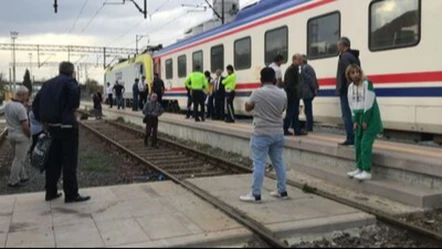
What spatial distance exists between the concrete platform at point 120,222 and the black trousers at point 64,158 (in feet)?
0.88

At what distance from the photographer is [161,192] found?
8.29 meters

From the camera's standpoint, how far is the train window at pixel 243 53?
15062 millimetres

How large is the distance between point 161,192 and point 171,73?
52.6 feet

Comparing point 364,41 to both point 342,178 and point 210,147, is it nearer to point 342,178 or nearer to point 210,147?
point 342,178

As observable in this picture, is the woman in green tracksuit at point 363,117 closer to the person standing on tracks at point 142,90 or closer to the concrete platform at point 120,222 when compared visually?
the concrete platform at point 120,222

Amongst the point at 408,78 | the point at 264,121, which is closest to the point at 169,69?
the point at 408,78

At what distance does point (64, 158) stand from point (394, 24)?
19.4 ft

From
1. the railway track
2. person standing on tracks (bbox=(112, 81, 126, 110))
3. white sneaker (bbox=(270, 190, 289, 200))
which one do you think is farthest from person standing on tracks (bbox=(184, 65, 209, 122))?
person standing on tracks (bbox=(112, 81, 126, 110))

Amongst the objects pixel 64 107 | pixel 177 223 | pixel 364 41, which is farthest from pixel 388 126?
pixel 64 107

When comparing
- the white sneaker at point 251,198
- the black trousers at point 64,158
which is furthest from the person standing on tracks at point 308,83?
the black trousers at point 64,158

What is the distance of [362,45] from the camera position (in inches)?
398

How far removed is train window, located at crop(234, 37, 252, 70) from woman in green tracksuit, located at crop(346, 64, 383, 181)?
732cm

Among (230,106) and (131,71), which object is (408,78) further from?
(131,71)

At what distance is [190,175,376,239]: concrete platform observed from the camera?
19.9 ft
